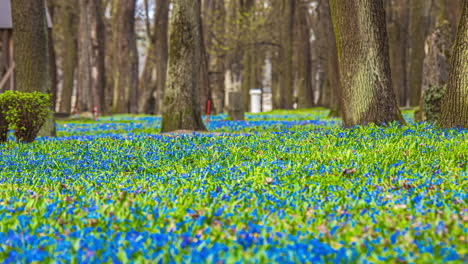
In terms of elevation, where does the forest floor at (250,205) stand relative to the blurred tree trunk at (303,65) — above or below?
below

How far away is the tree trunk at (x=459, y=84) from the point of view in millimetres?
8320

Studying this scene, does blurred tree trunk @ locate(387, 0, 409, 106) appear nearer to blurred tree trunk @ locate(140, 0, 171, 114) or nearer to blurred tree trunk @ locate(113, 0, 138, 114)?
blurred tree trunk @ locate(140, 0, 171, 114)

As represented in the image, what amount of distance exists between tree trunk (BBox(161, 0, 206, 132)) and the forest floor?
4.28m

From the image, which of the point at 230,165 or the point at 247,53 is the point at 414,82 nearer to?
the point at 247,53

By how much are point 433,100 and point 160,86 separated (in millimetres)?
19719

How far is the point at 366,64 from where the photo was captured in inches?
388

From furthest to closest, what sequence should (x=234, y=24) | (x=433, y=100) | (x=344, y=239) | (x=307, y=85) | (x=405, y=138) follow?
(x=307, y=85) < (x=234, y=24) < (x=433, y=100) < (x=405, y=138) < (x=344, y=239)

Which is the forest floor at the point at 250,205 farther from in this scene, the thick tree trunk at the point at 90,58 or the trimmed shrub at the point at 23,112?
the thick tree trunk at the point at 90,58

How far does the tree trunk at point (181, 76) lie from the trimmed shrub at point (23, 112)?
280 cm

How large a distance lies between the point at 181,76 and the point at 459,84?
20.3ft

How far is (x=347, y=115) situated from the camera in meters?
10.2

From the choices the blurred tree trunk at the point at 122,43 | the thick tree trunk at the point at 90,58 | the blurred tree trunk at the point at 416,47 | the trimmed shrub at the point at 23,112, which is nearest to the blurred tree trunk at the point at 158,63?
the blurred tree trunk at the point at 122,43

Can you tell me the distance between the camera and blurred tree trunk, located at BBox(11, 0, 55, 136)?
447 inches

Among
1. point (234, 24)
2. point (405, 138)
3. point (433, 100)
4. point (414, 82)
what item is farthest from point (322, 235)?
point (234, 24)
